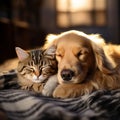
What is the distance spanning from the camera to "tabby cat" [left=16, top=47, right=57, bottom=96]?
1.60 metres

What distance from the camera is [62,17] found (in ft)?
21.9

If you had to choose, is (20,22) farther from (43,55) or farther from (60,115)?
(60,115)

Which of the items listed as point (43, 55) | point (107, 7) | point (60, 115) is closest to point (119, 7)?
point (107, 7)

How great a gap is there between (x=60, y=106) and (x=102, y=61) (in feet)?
1.01

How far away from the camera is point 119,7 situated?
637 centimetres

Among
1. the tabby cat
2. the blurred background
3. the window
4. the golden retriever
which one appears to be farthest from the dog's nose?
the window

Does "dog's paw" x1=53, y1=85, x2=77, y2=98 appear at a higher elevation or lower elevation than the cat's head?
lower

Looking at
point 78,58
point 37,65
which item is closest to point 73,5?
point 37,65

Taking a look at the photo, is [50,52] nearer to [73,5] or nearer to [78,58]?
[78,58]

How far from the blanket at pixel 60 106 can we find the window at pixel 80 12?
5.09 m

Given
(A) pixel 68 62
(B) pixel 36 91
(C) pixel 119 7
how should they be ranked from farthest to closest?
(C) pixel 119 7 → (B) pixel 36 91 → (A) pixel 68 62

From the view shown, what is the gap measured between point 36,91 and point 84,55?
0.24 m

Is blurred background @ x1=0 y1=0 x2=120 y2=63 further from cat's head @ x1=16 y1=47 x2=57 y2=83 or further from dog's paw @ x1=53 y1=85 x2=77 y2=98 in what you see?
dog's paw @ x1=53 y1=85 x2=77 y2=98

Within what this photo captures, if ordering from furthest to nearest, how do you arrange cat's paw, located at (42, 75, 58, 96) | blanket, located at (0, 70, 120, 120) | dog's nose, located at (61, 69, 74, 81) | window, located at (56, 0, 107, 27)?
A: window, located at (56, 0, 107, 27)
cat's paw, located at (42, 75, 58, 96)
dog's nose, located at (61, 69, 74, 81)
blanket, located at (0, 70, 120, 120)
